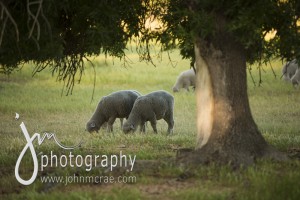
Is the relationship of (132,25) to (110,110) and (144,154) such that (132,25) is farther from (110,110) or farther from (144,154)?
(110,110)

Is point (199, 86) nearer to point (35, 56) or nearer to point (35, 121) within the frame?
point (35, 56)

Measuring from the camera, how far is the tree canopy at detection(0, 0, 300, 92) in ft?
30.0

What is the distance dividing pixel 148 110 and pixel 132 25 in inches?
207

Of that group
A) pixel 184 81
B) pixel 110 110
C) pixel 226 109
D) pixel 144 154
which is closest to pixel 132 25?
pixel 144 154

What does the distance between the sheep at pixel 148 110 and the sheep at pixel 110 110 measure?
0.94 meters

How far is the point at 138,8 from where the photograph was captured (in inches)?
466

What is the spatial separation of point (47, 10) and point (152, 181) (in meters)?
3.02

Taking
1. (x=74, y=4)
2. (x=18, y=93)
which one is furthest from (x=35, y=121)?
(x=74, y=4)

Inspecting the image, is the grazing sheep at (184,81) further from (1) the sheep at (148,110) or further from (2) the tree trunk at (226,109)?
(2) the tree trunk at (226,109)

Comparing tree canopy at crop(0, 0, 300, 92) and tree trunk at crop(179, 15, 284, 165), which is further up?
tree canopy at crop(0, 0, 300, 92)

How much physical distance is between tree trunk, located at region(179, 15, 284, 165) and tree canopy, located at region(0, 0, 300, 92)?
20 centimetres

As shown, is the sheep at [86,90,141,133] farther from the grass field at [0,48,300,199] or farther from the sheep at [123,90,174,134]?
the sheep at [123,90,174,134]

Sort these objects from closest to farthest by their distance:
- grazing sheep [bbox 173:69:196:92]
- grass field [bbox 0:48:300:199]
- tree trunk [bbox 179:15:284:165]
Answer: grass field [bbox 0:48:300:199] → tree trunk [bbox 179:15:284:165] → grazing sheep [bbox 173:69:196:92]

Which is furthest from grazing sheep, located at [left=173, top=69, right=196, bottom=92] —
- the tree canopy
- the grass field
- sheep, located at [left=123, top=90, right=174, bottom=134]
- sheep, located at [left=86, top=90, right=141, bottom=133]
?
the tree canopy
